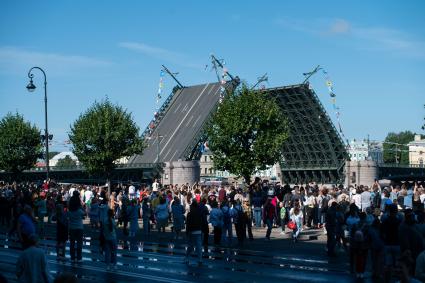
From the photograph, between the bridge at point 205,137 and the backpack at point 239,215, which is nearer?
the backpack at point 239,215

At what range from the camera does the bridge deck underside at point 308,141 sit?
303 feet

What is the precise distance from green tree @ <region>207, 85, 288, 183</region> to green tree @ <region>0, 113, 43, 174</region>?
31.9 meters

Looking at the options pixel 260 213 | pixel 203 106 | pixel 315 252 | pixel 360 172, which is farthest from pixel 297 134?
pixel 315 252

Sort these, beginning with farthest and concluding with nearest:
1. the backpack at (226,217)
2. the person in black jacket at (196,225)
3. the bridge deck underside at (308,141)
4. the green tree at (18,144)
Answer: the bridge deck underside at (308,141)
the green tree at (18,144)
the backpack at (226,217)
the person in black jacket at (196,225)

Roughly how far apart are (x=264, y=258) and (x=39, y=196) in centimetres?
1364

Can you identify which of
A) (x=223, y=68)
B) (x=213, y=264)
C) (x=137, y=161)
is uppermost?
(x=223, y=68)

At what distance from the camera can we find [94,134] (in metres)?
70.1

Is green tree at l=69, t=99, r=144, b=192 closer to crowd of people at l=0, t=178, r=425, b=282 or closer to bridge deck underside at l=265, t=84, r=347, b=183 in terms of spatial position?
bridge deck underside at l=265, t=84, r=347, b=183

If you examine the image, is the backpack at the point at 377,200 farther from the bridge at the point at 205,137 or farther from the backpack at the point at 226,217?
the bridge at the point at 205,137

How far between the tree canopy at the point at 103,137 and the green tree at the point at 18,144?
11489mm

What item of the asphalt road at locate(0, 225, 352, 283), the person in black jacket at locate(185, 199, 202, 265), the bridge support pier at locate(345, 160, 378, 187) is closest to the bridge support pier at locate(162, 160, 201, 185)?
the bridge support pier at locate(345, 160, 378, 187)

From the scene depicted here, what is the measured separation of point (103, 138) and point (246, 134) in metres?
19.4

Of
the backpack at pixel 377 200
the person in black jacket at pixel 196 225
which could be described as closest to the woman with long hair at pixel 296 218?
the backpack at pixel 377 200

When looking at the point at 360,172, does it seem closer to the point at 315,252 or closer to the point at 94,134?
the point at 94,134
